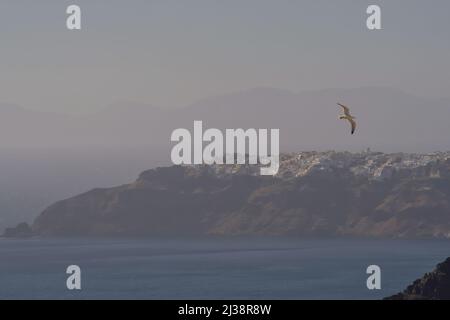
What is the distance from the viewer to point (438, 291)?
127m
